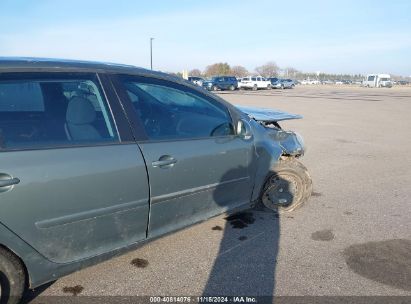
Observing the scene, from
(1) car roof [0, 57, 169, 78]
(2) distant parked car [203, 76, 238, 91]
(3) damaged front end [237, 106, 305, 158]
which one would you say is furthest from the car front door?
(2) distant parked car [203, 76, 238, 91]

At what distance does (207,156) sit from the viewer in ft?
11.2

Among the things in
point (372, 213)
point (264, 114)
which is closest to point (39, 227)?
point (264, 114)

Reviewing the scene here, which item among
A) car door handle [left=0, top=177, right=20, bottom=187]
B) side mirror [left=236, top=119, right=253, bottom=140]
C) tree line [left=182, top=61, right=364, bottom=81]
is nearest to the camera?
car door handle [left=0, top=177, right=20, bottom=187]

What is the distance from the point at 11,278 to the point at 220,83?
40492mm

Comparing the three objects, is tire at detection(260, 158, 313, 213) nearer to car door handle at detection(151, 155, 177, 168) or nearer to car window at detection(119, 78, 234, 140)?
car window at detection(119, 78, 234, 140)

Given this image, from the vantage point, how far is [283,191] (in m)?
4.59

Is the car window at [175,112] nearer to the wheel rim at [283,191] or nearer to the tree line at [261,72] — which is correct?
the wheel rim at [283,191]

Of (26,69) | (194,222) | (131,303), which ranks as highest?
(26,69)

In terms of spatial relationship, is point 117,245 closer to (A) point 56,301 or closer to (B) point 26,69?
(A) point 56,301

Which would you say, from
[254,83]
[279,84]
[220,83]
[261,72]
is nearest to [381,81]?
[279,84]

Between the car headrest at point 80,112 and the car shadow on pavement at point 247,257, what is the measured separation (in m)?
1.33

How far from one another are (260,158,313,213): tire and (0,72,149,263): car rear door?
187 cm

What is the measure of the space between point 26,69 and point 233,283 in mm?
2123

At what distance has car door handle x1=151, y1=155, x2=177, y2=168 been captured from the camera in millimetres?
2996
